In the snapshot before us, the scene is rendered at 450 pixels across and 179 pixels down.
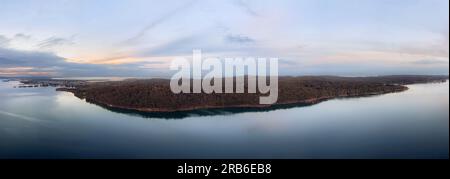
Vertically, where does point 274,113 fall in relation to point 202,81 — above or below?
below

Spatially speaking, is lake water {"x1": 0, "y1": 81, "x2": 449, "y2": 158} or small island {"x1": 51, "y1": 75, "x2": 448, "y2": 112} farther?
small island {"x1": 51, "y1": 75, "x2": 448, "y2": 112}

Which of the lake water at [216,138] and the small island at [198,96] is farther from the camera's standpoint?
the small island at [198,96]

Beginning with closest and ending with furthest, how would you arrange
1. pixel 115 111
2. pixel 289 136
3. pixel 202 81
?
pixel 289 136, pixel 115 111, pixel 202 81

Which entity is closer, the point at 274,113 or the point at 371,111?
the point at 371,111

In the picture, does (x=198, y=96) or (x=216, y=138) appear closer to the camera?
(x=216, y=138)
